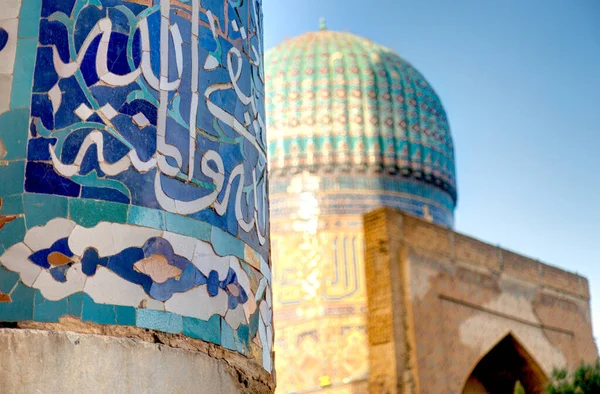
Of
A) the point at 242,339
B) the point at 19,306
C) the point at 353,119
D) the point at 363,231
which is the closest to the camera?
the point at 19,306

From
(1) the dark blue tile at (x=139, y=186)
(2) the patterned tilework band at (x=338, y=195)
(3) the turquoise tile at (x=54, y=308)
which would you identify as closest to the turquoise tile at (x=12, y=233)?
(3) the turquoise tile at (x=54, y=308)

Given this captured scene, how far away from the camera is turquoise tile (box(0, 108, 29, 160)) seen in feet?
5.64

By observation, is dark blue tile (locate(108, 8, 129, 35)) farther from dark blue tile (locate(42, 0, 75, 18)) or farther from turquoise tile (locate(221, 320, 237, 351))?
turquoise tile (locate(221, 320, 237, 351))

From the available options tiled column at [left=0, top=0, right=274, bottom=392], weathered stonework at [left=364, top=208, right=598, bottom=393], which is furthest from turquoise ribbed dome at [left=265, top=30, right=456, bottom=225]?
tiled column at [left=0, top=0, right=274, bottom=392]

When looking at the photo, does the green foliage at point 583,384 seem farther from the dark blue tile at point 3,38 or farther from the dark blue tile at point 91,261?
the dark blue tile at point 3,38

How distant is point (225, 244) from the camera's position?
1.96 meters

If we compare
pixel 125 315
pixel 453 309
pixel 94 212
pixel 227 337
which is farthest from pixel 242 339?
pixel 453 309

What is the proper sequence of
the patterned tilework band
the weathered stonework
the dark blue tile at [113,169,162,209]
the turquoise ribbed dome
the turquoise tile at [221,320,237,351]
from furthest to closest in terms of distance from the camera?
1. the turquoise ribbed dome
2. the patterned tilework band
3. the weathered stonework
4. the turquoise tile at [221,320,237,351]
5. the dark blue tile at [113,169,162,209]

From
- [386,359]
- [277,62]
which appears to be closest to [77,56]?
[386,359]

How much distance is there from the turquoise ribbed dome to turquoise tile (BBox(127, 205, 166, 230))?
8.76 metres

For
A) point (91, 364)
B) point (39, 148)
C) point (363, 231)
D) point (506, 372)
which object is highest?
point (363, 231)

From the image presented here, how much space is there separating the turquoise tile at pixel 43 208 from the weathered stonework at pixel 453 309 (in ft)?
20.2

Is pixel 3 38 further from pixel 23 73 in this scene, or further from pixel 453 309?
pixel 453 309

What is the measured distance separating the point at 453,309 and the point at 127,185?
Result: 6975 millimetres
